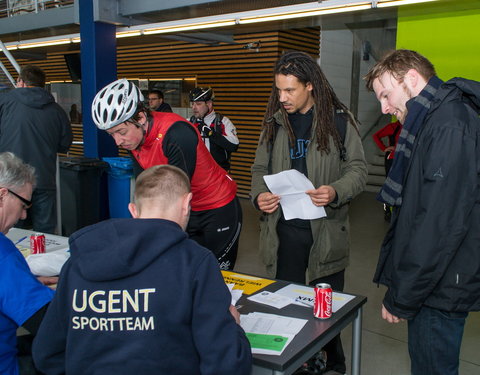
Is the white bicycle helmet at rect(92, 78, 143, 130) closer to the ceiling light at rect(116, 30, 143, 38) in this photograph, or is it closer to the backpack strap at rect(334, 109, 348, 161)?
the backpack strap at rect(334, 109, 348, 161)

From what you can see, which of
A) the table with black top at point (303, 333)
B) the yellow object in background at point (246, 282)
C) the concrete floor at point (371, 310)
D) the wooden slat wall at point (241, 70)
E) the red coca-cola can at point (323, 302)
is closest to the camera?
the table with black top at point (303, 333)

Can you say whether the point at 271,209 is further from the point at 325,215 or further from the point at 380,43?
the point at 380,43

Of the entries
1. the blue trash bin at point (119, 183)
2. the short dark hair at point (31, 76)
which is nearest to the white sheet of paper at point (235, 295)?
the short dark hair at point (31, 76)

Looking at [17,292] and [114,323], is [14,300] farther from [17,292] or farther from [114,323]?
[114,323]

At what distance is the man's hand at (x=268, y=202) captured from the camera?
99.3 inches

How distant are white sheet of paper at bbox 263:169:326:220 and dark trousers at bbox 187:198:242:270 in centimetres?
37

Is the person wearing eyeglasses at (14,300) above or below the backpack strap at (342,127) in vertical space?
below

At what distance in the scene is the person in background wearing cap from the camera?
18.3 feet

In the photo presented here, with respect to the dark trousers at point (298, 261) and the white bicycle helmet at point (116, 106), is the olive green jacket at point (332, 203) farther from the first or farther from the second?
the white bicycle helmet at point (116, 106)

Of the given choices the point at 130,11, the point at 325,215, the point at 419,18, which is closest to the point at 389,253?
the point at 325,215

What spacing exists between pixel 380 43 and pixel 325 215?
33.6 ft

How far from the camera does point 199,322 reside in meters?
1.34

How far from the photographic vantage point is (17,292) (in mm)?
1652

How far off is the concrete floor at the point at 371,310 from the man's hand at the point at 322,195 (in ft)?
4.68
